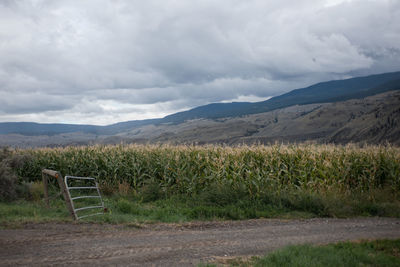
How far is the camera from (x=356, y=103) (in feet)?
400

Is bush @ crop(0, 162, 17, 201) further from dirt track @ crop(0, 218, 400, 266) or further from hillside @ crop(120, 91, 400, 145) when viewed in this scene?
hillside @ crop(120, 91, 400, 145)

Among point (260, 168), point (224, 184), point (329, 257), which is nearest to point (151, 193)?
point (224, 184)

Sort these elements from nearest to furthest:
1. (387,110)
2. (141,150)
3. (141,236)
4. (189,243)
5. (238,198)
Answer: (189,243) → (141,236) → (238,198) → (141,150) → (387,110)

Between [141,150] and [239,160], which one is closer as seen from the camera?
[239,160]

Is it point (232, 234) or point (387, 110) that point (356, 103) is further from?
point (232, 234)

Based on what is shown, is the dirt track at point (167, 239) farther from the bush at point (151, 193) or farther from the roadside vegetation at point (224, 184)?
the bush at point (151, 193)

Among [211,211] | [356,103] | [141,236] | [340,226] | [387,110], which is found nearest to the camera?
[141,236]

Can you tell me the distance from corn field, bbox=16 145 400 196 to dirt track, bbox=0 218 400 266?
3.19 m

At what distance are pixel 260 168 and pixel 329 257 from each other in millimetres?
7869

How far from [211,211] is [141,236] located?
11.6ft

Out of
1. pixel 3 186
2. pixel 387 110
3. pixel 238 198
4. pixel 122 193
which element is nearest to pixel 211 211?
pixel 238 198

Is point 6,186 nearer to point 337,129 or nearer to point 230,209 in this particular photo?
point 230,209

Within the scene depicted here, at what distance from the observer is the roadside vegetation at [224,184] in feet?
35.6

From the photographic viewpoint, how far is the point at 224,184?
12.6 meters
